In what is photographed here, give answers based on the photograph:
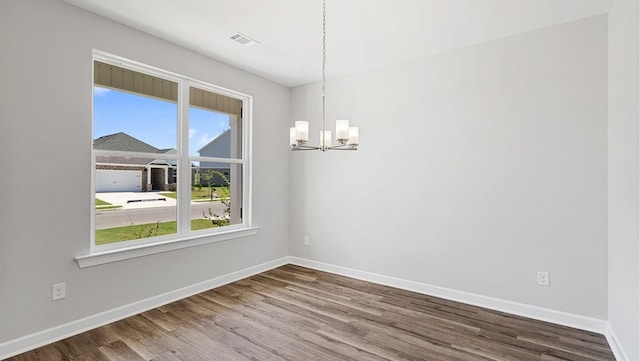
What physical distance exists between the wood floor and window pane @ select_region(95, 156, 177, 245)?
82 centimetres

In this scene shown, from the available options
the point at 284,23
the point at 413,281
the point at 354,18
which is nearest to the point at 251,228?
the point at 413,281

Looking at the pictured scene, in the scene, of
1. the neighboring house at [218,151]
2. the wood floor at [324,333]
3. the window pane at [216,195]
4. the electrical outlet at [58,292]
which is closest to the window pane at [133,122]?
the neighboring house at [218,151]

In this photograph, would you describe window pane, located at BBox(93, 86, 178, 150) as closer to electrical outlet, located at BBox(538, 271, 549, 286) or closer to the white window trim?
the white window trim

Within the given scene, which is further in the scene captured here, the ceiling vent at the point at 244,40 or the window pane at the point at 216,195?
the window pane at the point at 216,195

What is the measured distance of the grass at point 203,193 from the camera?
3423mm

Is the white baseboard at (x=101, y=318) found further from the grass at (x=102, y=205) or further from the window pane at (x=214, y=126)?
the window pane at (x=214, y=126)

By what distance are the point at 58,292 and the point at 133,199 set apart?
0.99m

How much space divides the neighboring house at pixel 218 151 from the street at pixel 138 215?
1.22 ft

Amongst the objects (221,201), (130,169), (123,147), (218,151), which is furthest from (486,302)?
(123,147)

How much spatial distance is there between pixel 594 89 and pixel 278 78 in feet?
11.5

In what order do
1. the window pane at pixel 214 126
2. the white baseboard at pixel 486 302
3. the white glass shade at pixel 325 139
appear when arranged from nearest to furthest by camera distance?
the white glass shade at pixel 325 139
the white baseboard at pixel 486 302
the window pane at pixel 214 126

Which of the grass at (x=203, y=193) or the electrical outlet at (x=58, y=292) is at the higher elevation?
the grass at (x=203, y=193)

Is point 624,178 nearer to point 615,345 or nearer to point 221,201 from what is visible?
point 615,345

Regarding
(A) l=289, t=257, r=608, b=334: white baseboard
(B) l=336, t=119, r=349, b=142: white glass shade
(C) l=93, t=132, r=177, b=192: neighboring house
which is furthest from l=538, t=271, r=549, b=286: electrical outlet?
(C) l=93, t=132, r=177, b=192: neighboring house
